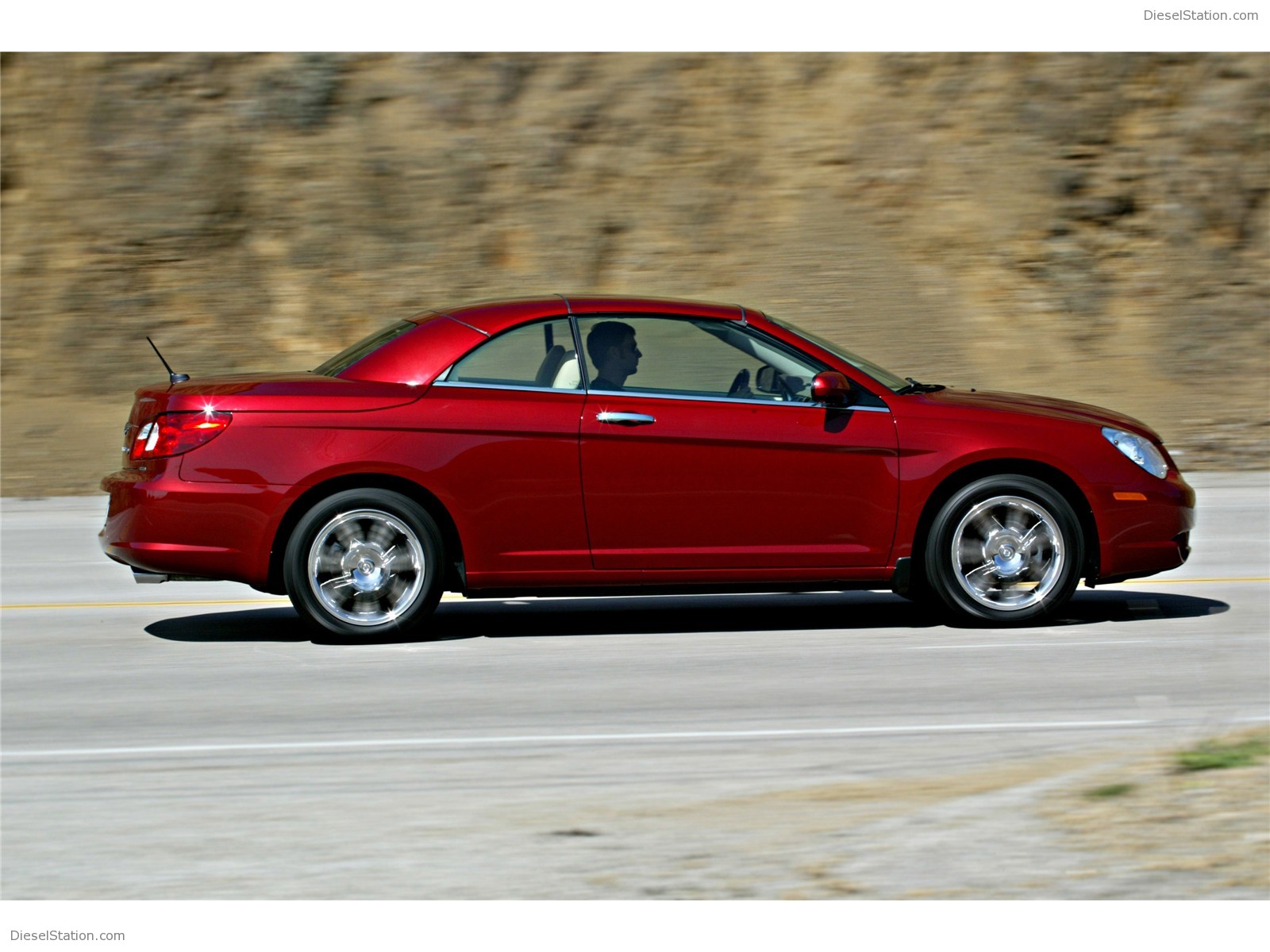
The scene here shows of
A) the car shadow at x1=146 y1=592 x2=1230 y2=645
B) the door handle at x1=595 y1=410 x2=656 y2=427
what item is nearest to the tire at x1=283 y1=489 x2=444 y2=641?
the car shadow at x1=146 y1=592 x2=1230 y2=645

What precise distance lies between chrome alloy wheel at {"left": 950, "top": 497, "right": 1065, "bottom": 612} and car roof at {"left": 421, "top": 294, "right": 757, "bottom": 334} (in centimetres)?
152

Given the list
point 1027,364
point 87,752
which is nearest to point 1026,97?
point 1027,364

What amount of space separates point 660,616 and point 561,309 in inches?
69.1

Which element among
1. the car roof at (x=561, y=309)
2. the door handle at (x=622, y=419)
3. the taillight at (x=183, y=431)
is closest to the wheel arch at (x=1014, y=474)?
the car roof at (x=561, y=309)

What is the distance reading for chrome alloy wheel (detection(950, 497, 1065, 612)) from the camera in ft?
25.3

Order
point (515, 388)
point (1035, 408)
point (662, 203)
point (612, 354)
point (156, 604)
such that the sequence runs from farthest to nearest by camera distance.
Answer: point (662, 203) → point (156, 604) → point (1035, 408) → point (612, 354) → point (515, 388)

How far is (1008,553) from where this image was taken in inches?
306

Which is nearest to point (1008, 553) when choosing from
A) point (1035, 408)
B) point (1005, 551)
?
point (1005, 551)

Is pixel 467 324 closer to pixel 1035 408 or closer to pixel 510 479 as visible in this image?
pixel 510 479

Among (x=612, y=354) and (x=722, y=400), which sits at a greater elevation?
(x=612, y=354)

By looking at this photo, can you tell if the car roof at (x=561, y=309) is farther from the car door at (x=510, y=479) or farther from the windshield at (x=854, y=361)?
the car door at (x=510, y=479)

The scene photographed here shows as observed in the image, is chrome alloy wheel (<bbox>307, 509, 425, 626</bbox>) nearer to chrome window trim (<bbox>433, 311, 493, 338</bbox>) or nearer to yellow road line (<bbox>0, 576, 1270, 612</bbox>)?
chrome window trim (<bbox>433, 311, 493, 338</bbox>)

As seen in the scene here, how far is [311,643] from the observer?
301 inches

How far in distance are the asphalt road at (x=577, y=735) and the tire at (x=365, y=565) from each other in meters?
0.18
